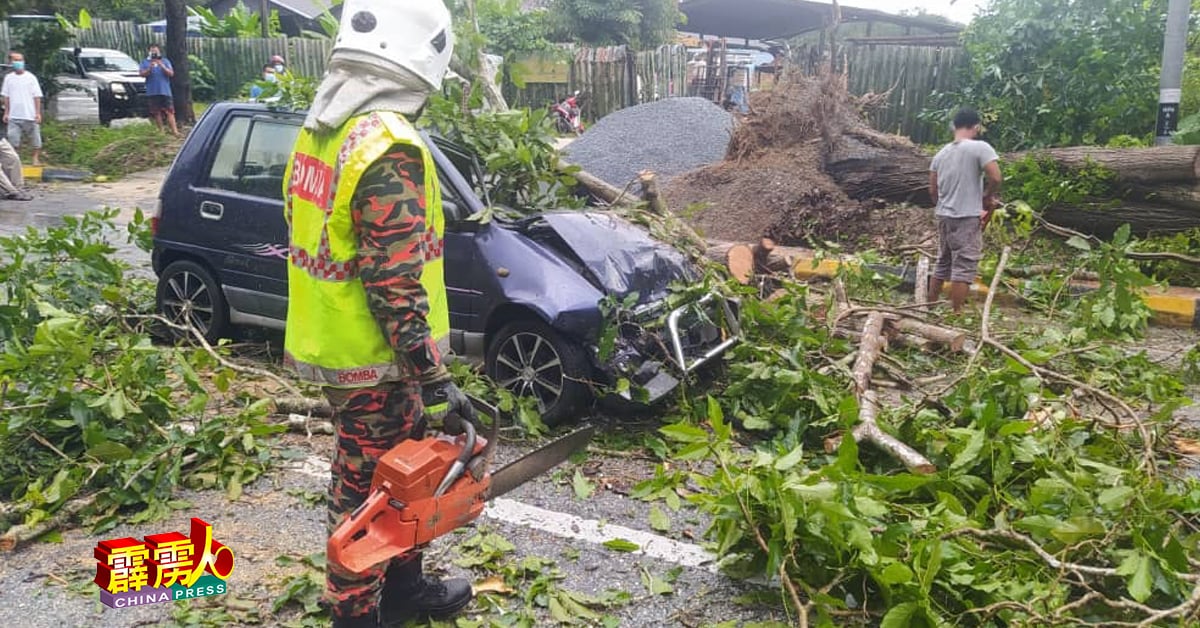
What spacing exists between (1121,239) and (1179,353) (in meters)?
1.50

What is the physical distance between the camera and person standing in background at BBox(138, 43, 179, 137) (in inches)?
764

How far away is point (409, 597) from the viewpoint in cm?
342

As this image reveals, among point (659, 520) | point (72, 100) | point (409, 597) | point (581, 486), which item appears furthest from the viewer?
point (72, 100)

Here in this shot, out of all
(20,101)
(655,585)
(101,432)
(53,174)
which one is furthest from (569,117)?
(655,585)

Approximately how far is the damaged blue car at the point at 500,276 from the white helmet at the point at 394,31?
88.7 inches

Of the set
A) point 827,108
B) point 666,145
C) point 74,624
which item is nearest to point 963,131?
point 827,108

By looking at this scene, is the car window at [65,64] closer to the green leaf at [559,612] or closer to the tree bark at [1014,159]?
the tree bark at [1014,159]

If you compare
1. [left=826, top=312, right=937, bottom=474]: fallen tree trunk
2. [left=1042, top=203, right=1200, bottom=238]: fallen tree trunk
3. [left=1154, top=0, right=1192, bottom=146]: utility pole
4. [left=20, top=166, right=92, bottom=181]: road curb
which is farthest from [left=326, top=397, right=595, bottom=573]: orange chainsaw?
[left=20, top=166, right=92, bottom=181]: road curb

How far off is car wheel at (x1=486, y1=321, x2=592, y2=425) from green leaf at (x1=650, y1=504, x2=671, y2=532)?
0.98 metres

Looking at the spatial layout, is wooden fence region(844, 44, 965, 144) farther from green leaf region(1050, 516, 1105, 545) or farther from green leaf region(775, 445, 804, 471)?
green leaf region(775, 445, 804, 471)

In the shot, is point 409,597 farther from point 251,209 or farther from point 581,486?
point 251,209

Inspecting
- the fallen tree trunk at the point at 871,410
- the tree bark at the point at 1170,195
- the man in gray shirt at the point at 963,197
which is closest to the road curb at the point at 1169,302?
the man in gray shirt at the point at 963,197

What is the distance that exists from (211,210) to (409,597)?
3.83 metres

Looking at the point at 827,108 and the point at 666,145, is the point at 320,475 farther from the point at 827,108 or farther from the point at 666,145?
the point at 666,145
